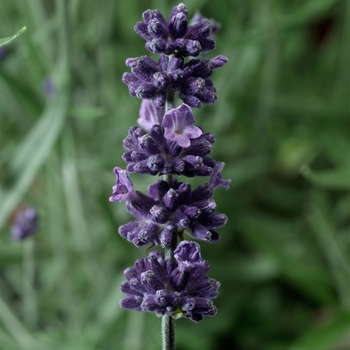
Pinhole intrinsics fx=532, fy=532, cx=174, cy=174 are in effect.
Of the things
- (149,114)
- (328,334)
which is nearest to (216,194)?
(328,334)

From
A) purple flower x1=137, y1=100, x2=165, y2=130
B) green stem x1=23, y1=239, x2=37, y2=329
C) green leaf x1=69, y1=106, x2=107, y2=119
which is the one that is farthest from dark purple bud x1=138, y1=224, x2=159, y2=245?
green stem x1=23, y1=239, x2=37, y2=329

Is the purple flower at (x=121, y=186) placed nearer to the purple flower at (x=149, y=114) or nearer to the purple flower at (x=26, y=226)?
the purple flower at (x=149, y=114)

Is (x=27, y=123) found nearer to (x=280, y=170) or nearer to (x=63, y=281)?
(x=63, y=281)

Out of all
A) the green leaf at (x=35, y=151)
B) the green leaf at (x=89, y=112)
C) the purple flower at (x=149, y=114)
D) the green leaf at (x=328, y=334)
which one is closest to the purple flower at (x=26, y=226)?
the green leaf at (x=35, y=151)

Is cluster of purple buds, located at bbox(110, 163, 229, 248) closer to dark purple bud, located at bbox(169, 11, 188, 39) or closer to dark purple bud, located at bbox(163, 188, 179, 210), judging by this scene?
dark purple bud, located at bbox(163, 188, 179, 210)

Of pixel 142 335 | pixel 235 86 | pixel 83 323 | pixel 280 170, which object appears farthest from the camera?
pixel 280 170

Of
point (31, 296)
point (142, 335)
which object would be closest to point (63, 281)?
point (31, 296)

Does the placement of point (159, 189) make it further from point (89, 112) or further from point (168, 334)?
point (89, 112)
